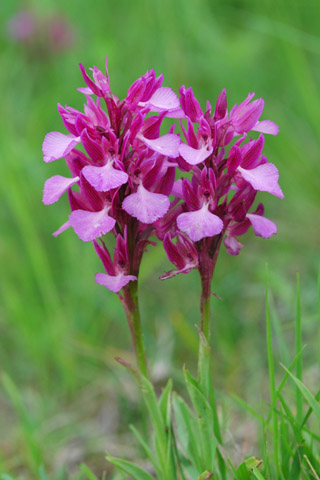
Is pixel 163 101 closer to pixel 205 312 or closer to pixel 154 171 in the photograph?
pixel 154 171

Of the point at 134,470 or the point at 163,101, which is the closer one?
the point at 163,101

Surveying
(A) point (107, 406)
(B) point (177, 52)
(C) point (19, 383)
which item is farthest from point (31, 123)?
(A) point (107, 406)

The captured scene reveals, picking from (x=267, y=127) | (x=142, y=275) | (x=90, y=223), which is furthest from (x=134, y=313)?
(x=142, y=275)

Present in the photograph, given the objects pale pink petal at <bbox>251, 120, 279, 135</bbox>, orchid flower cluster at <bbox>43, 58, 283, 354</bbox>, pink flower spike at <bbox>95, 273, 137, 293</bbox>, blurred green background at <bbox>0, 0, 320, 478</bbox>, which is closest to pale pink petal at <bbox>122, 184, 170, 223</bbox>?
orchid flower cluster at <bbox>43, 58, 283, 354</bbox>

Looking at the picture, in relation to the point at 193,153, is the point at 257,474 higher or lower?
lower

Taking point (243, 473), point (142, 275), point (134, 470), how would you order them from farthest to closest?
point (142, 275), point (134, 470), point (243, 473)

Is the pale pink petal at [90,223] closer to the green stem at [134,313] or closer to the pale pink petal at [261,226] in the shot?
the green stem at [134,313]
